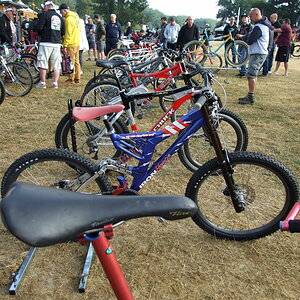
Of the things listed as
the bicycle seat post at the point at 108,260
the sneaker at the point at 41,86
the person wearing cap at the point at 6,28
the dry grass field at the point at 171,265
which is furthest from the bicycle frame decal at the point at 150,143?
the person wearing cap at the point at 6,28

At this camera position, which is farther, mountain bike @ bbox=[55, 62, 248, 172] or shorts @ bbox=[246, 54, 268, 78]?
shorts @ bbox=[246, 54, 268, 78]

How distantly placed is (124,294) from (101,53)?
1182 centimetres

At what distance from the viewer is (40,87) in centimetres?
744

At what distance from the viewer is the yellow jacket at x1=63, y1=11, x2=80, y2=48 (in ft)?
23.8

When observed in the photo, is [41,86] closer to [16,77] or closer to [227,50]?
[16,77]

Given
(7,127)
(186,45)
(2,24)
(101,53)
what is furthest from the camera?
(101,53)

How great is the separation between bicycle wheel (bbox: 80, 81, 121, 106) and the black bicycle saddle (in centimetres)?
366

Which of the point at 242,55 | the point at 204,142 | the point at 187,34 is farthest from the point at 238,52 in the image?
the point at 204,142

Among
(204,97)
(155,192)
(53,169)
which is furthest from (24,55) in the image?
(204,97)

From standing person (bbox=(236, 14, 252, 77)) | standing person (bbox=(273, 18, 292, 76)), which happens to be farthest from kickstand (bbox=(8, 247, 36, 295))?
standing person (bbox=(273, 18, 292, 76))

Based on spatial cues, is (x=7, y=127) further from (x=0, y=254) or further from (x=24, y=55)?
(x=24, y=55)

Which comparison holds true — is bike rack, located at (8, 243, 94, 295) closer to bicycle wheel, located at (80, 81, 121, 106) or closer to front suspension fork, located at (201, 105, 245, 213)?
front suspension fork, located at (201, 105, 245, 213)

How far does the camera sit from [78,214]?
3.15 ft

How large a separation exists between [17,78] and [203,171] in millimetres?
5941
